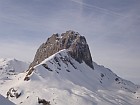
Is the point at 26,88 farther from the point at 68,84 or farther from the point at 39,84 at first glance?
the point at 68,84

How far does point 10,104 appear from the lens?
58.8 metres

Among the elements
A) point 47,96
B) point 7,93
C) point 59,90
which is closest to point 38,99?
point 47,96

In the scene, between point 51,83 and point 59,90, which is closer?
point 59,90

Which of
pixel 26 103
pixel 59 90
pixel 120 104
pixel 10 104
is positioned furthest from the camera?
pixel 120 104

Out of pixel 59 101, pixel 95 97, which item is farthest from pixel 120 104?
pixel 59 101

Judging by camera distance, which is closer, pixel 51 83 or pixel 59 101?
pixel 59 101

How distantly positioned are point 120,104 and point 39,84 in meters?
50.3

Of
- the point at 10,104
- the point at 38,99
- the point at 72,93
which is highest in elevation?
the point at 72,93

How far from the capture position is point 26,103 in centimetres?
15738

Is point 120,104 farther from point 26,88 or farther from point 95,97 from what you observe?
point 26,88

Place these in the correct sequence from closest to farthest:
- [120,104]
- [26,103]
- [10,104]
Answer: [10,104] < [26,103] < [120,104]

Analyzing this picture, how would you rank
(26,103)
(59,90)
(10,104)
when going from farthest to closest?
1. (59,90)
2. (26,103)
3. (10,104)

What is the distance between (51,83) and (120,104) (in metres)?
43.8

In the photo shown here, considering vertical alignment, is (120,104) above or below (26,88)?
above
